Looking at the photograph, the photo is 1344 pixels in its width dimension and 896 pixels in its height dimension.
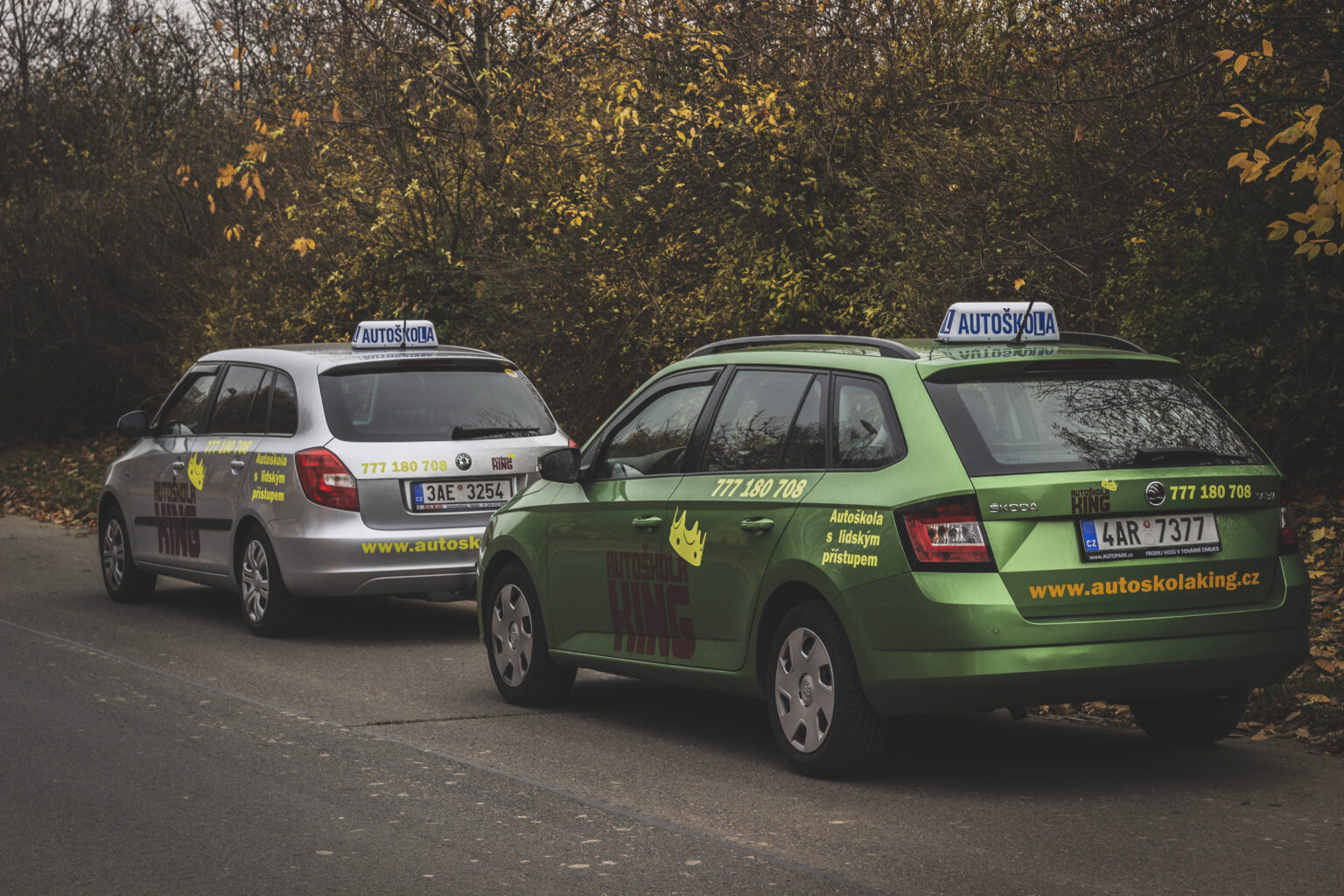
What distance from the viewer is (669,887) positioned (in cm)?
501

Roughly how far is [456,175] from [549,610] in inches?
455

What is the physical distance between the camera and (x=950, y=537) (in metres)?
5.88

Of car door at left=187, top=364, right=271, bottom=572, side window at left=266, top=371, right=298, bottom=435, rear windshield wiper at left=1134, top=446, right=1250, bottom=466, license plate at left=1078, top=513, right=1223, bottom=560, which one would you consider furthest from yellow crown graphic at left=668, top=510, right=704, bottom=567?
car door at left=187, top=364, right=271, bottom=572

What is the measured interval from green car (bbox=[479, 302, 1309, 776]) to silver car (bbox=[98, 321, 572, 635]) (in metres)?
3.22

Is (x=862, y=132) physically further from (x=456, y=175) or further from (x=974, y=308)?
(x=974, y=308)

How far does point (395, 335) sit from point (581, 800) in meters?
5.68

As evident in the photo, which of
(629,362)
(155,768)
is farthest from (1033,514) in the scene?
(629,362)

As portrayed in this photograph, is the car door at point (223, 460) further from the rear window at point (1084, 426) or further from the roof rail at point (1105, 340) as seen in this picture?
the rear window at point (1084, 426)

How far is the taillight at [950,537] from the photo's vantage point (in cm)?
586

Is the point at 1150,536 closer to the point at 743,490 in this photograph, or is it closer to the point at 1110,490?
the point at 1110,490

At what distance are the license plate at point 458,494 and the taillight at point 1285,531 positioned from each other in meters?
5.32

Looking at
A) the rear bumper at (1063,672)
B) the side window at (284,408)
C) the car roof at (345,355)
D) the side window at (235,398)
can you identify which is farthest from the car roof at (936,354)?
the side window at (235,398)

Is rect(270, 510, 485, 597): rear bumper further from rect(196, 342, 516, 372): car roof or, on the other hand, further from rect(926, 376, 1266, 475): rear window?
rect(926, 376, 1266, 475): rear window

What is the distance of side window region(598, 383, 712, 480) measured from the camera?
7359 mm
